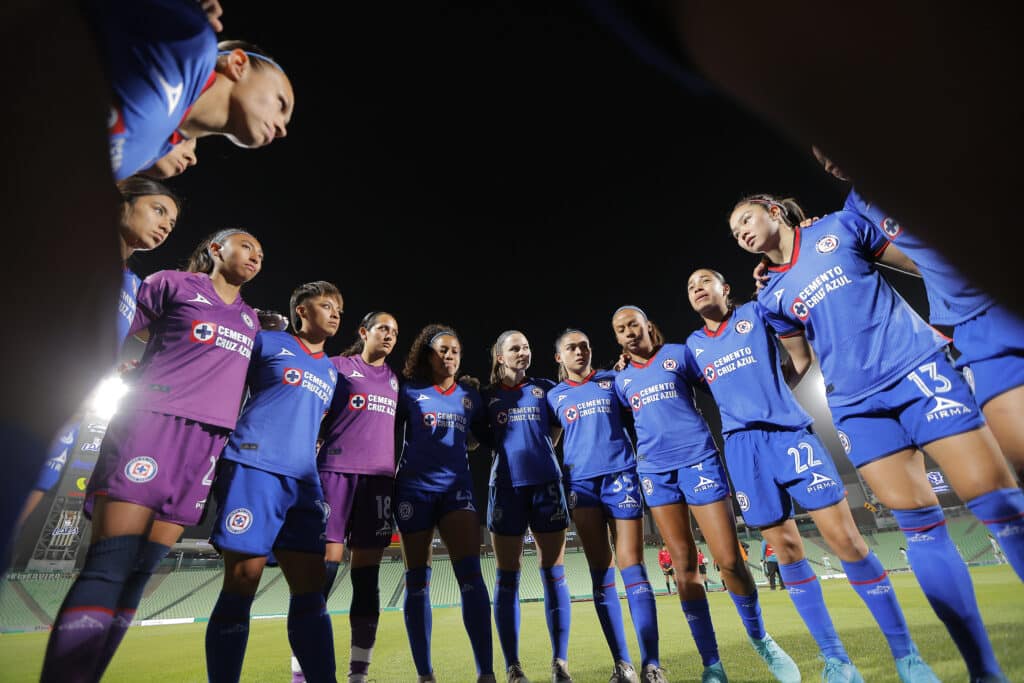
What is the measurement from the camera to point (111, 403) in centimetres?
1041

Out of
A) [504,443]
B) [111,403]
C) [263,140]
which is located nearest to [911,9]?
[263,140]

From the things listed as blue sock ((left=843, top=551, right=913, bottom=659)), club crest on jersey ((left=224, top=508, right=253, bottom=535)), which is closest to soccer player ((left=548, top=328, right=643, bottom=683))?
blue sock ((left=843, top=551, right=913, bottom=659))

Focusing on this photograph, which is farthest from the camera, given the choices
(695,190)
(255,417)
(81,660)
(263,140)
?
(695,190)

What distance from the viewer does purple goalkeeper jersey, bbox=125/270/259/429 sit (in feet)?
8.60

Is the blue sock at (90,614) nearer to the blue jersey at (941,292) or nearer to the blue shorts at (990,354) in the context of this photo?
the blue jersey at (941,292)

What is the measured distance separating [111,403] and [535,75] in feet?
33.8

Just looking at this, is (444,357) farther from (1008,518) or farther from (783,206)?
(1008,518)

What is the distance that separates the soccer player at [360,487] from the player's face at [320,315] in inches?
19.9

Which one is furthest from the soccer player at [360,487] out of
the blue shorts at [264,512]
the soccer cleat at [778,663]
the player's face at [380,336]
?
the soccer cleat at [778,663]

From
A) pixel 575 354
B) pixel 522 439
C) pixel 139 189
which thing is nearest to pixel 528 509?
pixel 522 439

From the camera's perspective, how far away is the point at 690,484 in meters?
3.56

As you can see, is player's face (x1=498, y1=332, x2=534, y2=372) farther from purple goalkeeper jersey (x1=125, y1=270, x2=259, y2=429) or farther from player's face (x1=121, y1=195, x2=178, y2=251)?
player's face (x1=121, y1=195, x2=178, y2=251)

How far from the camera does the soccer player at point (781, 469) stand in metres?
2.72

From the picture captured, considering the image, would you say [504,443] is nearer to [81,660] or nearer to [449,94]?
[81,660]
